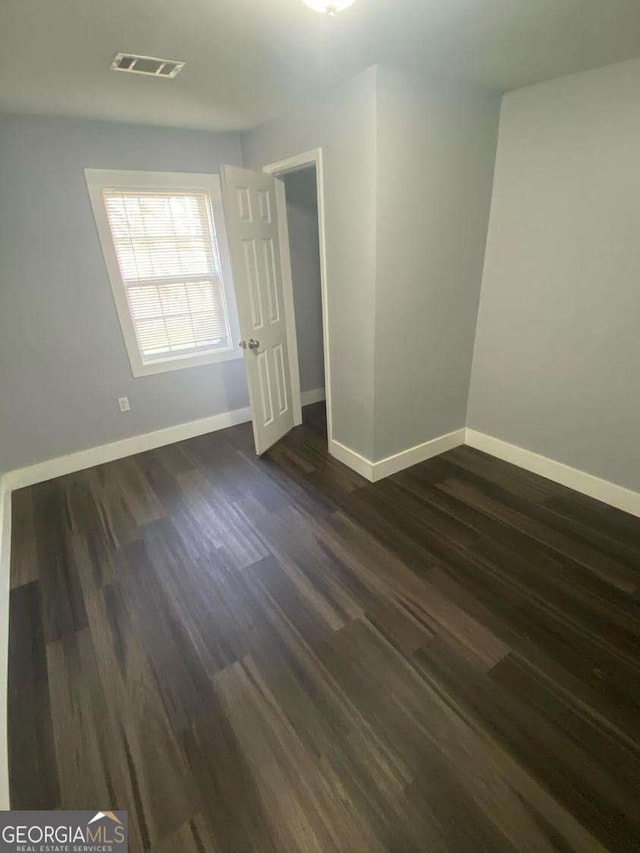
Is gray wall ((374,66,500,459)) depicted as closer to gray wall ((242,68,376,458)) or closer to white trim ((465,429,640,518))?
gray wall ((242,68,376,458))

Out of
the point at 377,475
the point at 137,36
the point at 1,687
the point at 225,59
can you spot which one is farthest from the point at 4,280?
the point at 377,475

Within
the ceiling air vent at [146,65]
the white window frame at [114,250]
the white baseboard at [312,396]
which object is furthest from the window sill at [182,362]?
the ceiling air vent at [146,65]

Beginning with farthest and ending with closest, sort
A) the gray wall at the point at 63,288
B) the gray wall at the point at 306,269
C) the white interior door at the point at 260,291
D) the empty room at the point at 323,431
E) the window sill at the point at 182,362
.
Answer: the gray wall at the point at 306,269, the window sill at the point at 182,362, the white interior door at the point at 260,291, the gray wall at the point at 63,288, the empty room at the point at 323,431

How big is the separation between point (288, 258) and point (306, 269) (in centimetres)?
59

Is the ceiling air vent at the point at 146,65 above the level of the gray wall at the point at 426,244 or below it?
above

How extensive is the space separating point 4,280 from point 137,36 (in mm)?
1761

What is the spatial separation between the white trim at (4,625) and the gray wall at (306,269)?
8.61 ft

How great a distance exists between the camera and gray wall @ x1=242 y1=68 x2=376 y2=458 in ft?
6.70

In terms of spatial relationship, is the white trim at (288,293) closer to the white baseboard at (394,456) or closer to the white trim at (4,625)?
the white baseboard at (394,456)

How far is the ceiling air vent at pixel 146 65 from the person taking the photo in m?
1.69

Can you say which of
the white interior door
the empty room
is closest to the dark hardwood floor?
the empty room

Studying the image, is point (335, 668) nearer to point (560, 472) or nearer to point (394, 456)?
point (394, 456)

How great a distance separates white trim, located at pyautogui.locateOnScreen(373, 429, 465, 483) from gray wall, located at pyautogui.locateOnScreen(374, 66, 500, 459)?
0.19 ft

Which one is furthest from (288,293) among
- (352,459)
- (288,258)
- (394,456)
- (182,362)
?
(394,456)
